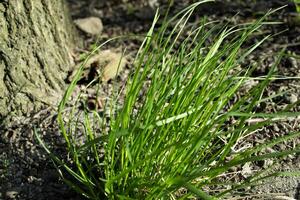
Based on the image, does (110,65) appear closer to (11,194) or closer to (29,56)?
(29,56)

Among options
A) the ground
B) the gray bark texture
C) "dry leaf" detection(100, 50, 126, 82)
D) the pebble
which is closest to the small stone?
the ground

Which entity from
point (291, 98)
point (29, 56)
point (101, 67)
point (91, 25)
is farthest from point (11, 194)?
point (91, 25)

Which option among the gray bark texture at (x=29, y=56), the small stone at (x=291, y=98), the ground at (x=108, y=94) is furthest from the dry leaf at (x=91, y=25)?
the small stone at (x=291, y=98)

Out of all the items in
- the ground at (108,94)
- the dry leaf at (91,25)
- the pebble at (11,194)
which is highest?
the dry leaf at (91,25)

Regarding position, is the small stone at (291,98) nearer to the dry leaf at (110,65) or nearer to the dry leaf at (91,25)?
the dry leaf at (110,65)

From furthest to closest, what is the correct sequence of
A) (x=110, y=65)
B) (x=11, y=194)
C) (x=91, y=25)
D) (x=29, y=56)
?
(x=91, y=25) < (x=110, y=65) < (x=29, y=56) < (x=11, y=194)
